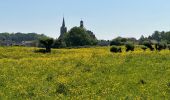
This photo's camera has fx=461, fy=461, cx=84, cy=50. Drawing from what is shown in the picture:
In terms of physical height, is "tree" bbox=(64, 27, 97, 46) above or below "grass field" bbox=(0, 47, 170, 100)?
above

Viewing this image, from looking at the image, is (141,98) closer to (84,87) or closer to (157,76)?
(84,87)

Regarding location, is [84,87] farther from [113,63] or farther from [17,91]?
[113,63]

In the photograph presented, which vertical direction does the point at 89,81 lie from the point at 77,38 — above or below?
below

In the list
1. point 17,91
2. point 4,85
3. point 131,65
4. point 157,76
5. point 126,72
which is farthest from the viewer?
point 131,65

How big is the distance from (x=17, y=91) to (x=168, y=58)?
19.0 m

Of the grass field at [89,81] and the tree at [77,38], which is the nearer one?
the grass field at [89,81]

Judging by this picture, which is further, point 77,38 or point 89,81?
point 77,38

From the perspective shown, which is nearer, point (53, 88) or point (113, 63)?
Answer: point (53, 88)

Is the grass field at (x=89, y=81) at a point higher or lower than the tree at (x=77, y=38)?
lower

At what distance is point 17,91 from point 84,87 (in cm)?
373

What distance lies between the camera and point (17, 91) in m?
24.7

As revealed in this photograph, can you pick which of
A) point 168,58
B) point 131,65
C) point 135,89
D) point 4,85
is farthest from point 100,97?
point 168,58

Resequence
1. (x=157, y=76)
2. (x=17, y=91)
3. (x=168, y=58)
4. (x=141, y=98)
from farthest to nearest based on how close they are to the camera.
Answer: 1. (x=168, y=58)
2. (x=157, y=76)
3. (x=17, y=91)
4. (x=141, y=98)

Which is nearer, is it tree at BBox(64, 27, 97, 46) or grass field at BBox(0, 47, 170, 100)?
grass field at BBox(0, 47, 170, 100)
